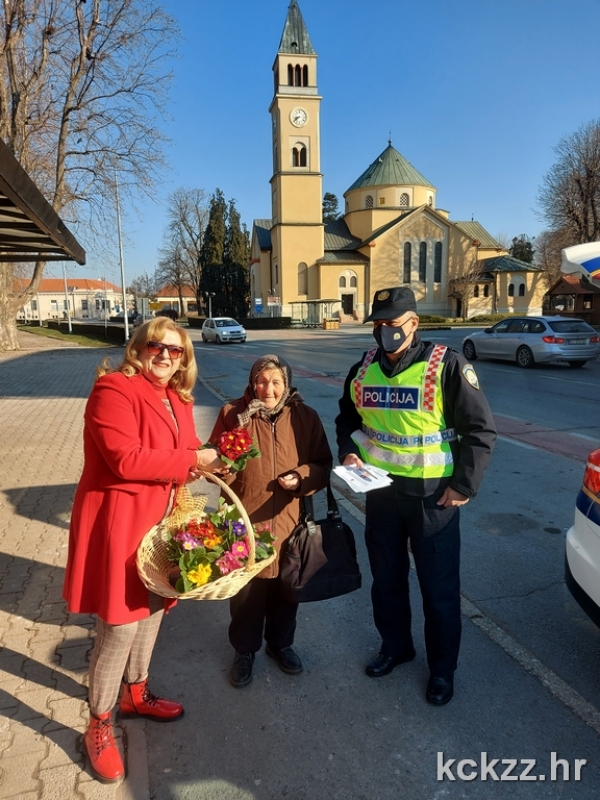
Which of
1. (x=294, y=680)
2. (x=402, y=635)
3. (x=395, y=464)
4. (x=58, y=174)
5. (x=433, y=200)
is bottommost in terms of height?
(x=294, y=680)

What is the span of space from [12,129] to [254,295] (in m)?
49.0

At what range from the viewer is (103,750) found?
219 centimetres

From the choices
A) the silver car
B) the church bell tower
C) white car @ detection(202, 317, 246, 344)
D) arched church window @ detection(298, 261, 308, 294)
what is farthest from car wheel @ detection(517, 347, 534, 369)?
arched church window @ detection(298, 261, 308, 294)

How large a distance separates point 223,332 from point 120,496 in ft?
99.6

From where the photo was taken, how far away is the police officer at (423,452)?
245 centimetres

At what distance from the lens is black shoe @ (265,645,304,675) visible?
2.80 metres

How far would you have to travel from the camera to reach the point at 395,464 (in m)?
2.55

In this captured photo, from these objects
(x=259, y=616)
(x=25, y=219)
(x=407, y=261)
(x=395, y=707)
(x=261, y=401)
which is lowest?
(x=395, y=707)

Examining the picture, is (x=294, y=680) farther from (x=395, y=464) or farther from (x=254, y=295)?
(x=254, y=295)

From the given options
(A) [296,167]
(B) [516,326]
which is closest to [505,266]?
(A) [296,167]

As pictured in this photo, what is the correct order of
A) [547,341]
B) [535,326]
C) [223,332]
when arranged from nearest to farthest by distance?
[547,341], [535,326], [223,332]

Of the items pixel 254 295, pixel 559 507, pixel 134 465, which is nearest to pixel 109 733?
pixel 134 465

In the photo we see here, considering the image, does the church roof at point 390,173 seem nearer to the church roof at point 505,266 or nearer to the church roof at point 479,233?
the church roof at point 479,233

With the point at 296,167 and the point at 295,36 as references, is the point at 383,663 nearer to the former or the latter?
the point at 296,167
